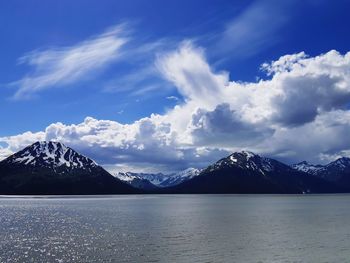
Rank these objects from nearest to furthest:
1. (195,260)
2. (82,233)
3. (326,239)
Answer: (195,260), (326,239), (82,233)

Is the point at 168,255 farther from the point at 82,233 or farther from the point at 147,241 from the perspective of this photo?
the point at 82,233

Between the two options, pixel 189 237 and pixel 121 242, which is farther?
pixel 189 237

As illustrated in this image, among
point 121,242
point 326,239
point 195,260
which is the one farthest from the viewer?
point 326,239

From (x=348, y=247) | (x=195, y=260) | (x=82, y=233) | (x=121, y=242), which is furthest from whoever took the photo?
(x=82, y=233)

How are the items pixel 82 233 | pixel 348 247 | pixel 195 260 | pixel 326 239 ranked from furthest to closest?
pixel 82 233, pixel 326 239, pixel 348 247, pixel 195 260

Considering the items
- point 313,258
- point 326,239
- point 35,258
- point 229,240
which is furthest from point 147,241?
point 326,239

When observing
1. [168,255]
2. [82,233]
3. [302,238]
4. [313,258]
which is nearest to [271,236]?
[302,238]

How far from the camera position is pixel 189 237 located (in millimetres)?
94000

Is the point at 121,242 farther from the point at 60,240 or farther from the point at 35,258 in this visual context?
the point at 35,258

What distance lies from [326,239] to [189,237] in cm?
3113

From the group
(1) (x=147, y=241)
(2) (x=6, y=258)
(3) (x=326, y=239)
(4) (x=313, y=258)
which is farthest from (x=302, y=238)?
(2) (x=6, y=258)

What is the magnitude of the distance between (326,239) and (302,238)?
17.1ft

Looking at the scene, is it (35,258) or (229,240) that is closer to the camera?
(35,258)

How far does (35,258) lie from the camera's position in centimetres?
6812
